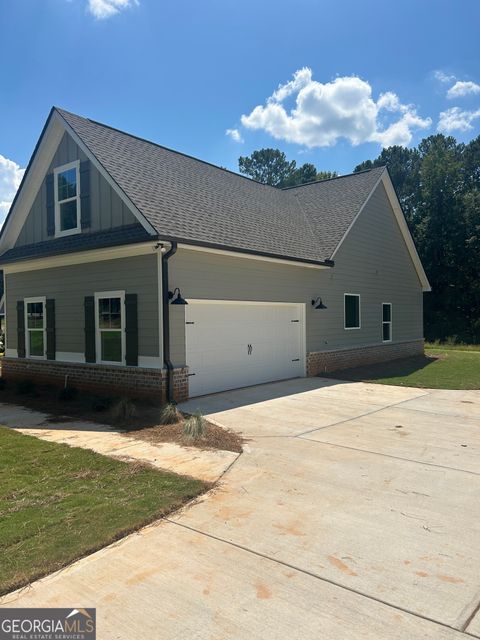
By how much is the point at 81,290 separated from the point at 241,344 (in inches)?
166

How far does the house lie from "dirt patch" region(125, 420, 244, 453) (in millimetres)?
1884

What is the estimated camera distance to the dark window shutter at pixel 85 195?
11.3m

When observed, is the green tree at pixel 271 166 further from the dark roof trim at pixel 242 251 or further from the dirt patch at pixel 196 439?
the dirt patch at pixel 196 439

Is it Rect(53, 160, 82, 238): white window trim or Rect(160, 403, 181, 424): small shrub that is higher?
Rect(53, 160, 82, 238): white window trim

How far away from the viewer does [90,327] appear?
1125cm

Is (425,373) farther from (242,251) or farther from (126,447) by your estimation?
(126,447)

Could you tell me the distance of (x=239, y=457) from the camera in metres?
6.37

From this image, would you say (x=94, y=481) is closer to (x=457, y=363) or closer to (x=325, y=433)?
(x=325, y=433)

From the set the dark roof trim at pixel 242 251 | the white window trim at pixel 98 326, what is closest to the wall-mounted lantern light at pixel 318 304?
the dark roof trim at pixel 242 251

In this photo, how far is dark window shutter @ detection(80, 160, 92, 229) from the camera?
11328 mm

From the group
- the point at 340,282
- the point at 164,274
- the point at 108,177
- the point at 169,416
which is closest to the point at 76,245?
the point at 108,177

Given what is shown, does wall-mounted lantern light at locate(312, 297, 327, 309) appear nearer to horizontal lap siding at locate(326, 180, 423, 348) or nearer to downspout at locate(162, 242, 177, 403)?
horizontal lap siding at locate(326, 180, 423, 348)

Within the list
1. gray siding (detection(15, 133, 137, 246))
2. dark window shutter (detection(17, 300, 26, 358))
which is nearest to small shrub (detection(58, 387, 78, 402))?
dark window shutter (detection(17, 300, 26, 358))

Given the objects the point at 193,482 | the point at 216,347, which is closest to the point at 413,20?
the point at 216,347
